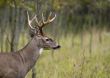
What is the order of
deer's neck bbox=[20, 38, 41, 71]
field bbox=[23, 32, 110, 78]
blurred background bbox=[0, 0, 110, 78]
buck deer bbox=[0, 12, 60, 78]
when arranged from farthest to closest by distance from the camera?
1. blurred background bbox=[0, 0, 110, 78]
2. field bbox=[23, 32, 110, 78]
3. deer's neck bbox=[20, 38, 41, 71]
4. buck deer bbox=[0, 12, 60, 78]

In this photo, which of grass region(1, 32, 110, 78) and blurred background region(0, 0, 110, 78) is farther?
blurred background region(0, 0, 110, 78)

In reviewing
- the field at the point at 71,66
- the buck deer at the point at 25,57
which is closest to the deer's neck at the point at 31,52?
the buck deer at the point at 25,57

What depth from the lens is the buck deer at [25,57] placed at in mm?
11984

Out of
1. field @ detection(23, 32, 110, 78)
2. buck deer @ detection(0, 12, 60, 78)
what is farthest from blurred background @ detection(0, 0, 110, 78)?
buck deer @ detection(0, 12, 60, 78)

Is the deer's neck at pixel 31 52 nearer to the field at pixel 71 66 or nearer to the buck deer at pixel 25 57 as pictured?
the buck deer at pixel 25 57

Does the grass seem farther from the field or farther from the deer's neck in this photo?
the deer's neck

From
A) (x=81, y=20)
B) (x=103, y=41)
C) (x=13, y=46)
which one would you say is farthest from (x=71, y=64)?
(x=81, y=20)

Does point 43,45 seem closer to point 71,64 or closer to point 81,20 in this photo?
point 71,64

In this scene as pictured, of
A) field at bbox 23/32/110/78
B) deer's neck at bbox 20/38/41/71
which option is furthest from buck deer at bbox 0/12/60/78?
field at bbox 23/32/110/78

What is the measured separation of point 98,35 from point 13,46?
12.7 metres

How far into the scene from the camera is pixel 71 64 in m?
16.1

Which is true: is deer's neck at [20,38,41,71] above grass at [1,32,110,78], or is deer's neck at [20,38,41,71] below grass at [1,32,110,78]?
above

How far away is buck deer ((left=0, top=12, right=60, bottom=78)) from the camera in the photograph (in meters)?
12.0

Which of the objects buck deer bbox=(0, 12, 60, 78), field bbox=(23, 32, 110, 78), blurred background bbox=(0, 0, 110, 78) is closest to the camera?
buck deer bbox=(0, 12, 60, 78)
